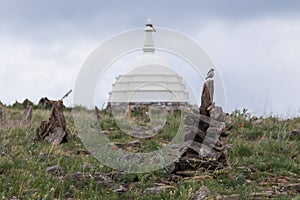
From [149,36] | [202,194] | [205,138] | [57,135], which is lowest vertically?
[202,194]

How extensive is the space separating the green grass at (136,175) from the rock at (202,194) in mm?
75

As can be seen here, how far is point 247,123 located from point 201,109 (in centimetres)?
492

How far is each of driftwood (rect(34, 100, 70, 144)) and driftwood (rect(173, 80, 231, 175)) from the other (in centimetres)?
371

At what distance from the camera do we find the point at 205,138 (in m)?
6.86

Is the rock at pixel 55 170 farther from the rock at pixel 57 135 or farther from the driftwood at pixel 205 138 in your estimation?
the rock at pixel 57 135

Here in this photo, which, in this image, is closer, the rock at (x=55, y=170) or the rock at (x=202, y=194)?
the rock at (x=202, y=194)

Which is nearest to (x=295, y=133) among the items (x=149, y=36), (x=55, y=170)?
(x=149, y=36)

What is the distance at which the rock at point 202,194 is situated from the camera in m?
5.24

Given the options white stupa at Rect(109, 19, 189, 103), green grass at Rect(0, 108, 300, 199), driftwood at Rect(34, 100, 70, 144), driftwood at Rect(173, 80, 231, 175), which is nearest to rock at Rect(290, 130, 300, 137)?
green grass at Rect(0, 108, 300, 199)

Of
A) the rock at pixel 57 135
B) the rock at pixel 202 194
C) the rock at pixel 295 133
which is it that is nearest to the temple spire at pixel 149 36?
the rock at pixel 57 135

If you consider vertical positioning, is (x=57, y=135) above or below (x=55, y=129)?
below

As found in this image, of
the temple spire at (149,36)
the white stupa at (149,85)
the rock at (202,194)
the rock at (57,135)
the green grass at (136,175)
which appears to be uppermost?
the white stupa at (149,85)

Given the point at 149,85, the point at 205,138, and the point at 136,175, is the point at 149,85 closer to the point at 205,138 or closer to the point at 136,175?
the point at 205,138

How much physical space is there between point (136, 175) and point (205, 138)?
3.90 ft
